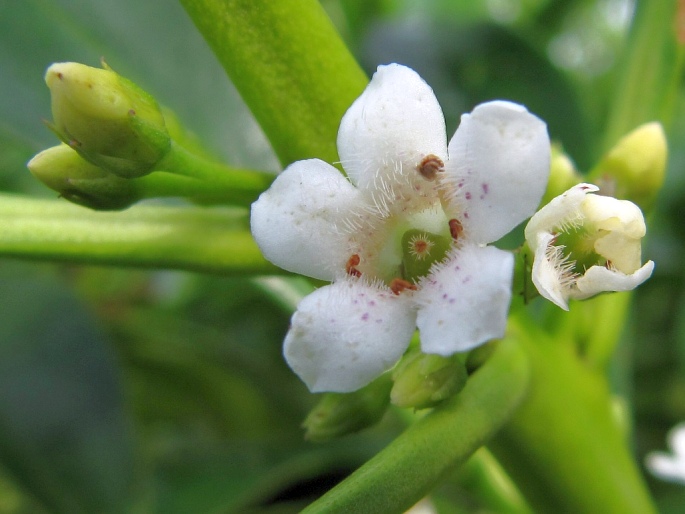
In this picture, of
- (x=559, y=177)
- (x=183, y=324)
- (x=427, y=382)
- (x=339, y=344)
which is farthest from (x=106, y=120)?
(x=183, y=324)

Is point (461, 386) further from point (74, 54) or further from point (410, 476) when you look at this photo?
point (74, 54)

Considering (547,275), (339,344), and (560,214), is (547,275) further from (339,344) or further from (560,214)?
(339,344)

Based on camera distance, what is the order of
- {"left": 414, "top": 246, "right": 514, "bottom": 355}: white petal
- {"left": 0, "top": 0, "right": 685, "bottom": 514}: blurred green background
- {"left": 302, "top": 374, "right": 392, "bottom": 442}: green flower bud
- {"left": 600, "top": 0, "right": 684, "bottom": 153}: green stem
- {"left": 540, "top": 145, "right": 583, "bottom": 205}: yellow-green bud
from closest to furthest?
1. {"left": 414, "top": 246, "right": 514, "bottom": 355}: white petal
2. {"left": 302, "top": 374, "right": 392, "bottom": 442}: green flower bud
3. {"left": 540, "top": 145, "right": 583, "bottom": 205}: yellow-green bud
4. {"left": 600, "top": 0, "right": 684, "bottom": 153}: green stem
5. {"left": 0, "top": 0, "right": 685, "bottom": 514}: blurred green background

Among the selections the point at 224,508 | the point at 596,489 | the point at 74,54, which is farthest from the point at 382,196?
the point at 224,508

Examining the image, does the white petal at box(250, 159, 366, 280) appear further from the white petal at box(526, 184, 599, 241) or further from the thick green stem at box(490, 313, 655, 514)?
the thick green stem at box(490, 313, 655, 514)

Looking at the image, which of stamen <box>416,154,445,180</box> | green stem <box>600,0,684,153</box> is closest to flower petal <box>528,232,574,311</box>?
stamen <box>416,154,445,180</box>

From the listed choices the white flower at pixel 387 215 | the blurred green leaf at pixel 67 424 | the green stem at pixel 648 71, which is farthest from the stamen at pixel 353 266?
the blurred green leaf at pixel 67 424
